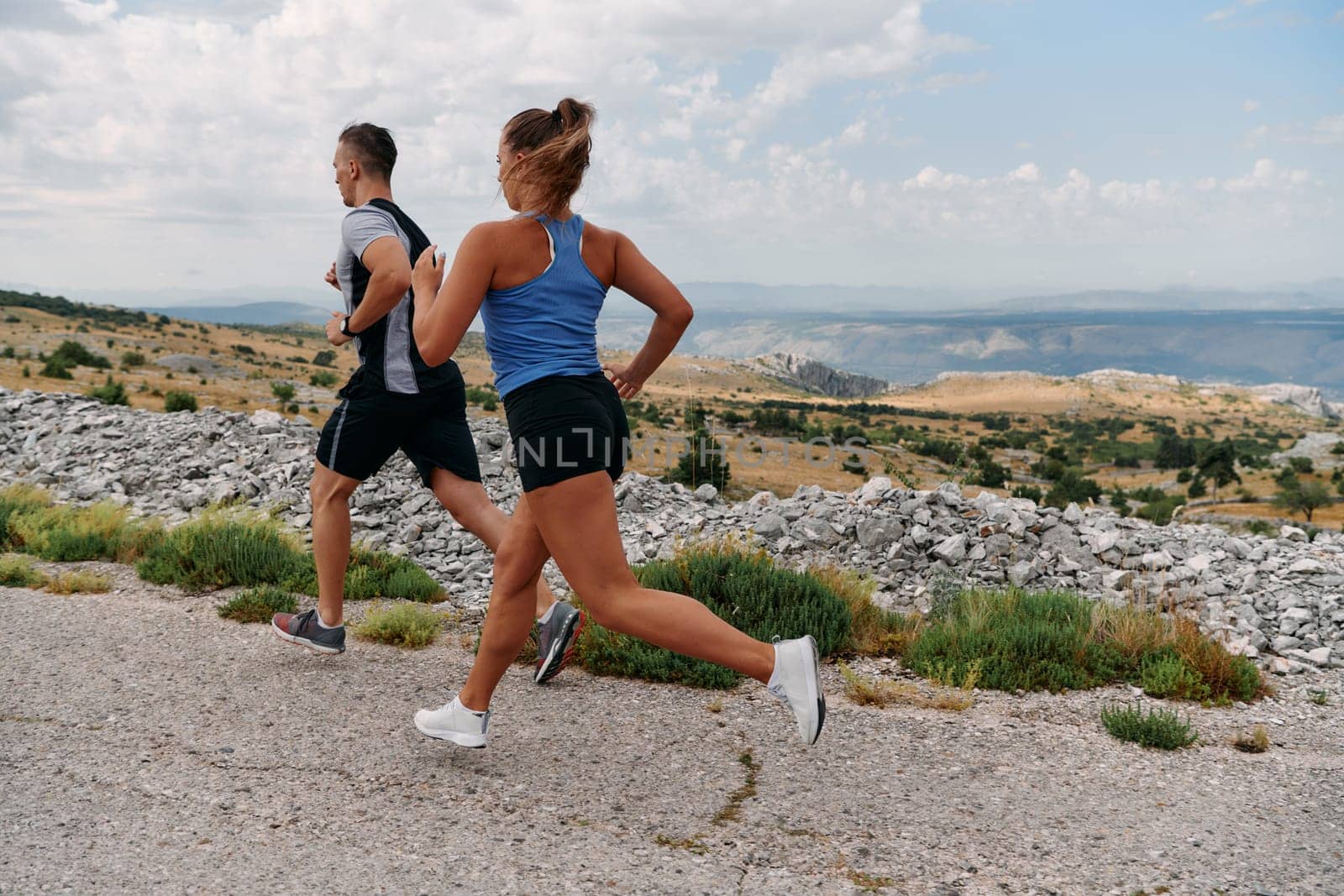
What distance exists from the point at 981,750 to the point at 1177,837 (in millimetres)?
877

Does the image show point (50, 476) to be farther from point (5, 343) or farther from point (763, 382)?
point (763, 382)

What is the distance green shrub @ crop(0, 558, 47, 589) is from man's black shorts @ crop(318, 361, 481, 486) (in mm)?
3162

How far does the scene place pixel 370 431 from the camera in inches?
175

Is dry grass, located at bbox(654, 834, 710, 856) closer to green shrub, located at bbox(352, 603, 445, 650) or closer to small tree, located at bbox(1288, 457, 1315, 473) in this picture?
green shrub, located at bbox(352, 603, 445, 650)

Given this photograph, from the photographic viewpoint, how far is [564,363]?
10.6 ft

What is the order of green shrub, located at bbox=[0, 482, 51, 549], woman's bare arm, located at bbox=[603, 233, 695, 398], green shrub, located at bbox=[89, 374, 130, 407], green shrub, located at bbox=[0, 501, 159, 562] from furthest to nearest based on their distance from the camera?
green shrub, located at bbox=[89, 374, 130, 407], green shrub, located at bbox=[0, 482, 51, 549], green shrub, located at bbox=[0, 501, 159, 562], woman's bare arm, located at bbox=[603, 233, 695, 398]

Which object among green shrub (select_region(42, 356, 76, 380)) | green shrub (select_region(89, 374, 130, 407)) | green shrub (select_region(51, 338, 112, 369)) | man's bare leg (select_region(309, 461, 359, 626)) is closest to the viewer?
man's bare leg (select_region(309, 461, 359, 626))

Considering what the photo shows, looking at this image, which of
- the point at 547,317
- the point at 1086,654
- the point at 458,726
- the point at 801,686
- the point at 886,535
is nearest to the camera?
the point at 547,317

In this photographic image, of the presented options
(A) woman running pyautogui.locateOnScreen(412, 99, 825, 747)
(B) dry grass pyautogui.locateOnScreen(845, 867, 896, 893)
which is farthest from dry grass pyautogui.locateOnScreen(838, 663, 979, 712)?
(B) dry grass pyautogui.locateOnScreen(845, 867, 896, 893)

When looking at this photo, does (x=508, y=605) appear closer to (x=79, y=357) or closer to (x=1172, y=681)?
(x=1172, y=681)

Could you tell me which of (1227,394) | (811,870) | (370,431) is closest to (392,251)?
(370,431)

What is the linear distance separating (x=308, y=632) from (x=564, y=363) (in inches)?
94.8

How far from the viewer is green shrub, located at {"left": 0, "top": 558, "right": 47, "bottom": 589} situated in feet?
20.8

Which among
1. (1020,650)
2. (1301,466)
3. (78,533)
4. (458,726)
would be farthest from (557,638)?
(1301,466)
